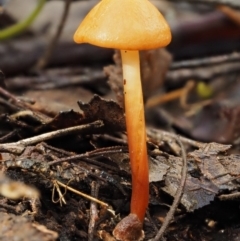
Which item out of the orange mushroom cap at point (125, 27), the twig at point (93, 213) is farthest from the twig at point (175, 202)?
the orange mushroom cap at point (125, 27)

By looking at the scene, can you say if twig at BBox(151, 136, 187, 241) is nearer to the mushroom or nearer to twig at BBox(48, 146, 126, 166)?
the mushroom

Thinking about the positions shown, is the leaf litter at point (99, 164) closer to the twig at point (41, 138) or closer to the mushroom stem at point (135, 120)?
the twig at point (41, 138)

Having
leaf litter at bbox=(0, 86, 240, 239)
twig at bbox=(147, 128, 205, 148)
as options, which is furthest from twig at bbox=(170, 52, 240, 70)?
leaf litter at bbox=(0, 86, 240, 239)

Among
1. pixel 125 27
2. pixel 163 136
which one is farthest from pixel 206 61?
pixel 125 27

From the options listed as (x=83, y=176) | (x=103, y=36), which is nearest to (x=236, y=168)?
(x=83, y=176)

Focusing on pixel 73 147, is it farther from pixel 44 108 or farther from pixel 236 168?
pixel 236 168

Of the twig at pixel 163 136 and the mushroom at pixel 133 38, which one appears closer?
the mushroom at pixel 133 38

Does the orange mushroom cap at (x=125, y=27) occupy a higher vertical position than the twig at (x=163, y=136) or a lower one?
higher
